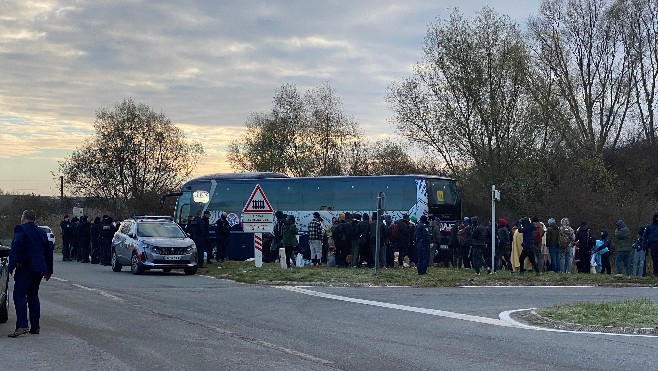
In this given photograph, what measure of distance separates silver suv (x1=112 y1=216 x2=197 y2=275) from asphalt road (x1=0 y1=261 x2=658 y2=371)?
20.2 ft

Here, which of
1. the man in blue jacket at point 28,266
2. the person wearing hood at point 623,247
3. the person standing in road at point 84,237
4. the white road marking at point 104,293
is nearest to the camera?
the man in blue jacket at point 28,266

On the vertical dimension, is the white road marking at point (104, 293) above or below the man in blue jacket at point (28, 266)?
below

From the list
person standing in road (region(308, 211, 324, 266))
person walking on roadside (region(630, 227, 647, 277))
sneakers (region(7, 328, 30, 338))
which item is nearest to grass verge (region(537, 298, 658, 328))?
sneakers (region(7, 328, 30, 338))

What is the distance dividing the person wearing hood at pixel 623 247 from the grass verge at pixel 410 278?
3.64 ft

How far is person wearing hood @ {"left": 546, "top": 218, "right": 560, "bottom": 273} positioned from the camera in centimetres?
2847

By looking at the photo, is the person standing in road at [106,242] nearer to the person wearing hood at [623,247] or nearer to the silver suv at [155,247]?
the silver suv at [155,247]

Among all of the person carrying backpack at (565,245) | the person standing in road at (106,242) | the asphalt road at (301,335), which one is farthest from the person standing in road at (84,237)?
the person carrying backpack at (565,245)

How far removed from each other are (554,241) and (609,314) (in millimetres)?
12822

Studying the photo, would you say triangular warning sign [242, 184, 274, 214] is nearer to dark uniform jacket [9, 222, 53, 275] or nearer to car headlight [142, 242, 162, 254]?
car headlight [142, 242, 162, 254]

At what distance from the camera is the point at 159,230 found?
29484 mm

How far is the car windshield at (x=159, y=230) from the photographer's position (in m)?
29.1

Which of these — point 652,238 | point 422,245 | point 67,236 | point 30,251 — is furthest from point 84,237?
point 30,251

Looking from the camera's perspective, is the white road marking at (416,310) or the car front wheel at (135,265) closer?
the white road marking at (416,310)

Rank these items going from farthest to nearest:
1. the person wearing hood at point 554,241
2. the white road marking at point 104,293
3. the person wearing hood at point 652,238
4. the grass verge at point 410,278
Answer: the person wearing hood at point 554,241
the person wearing hood at point 652,238
the grass verge at point 410,278
the white road marking at point 104,293
